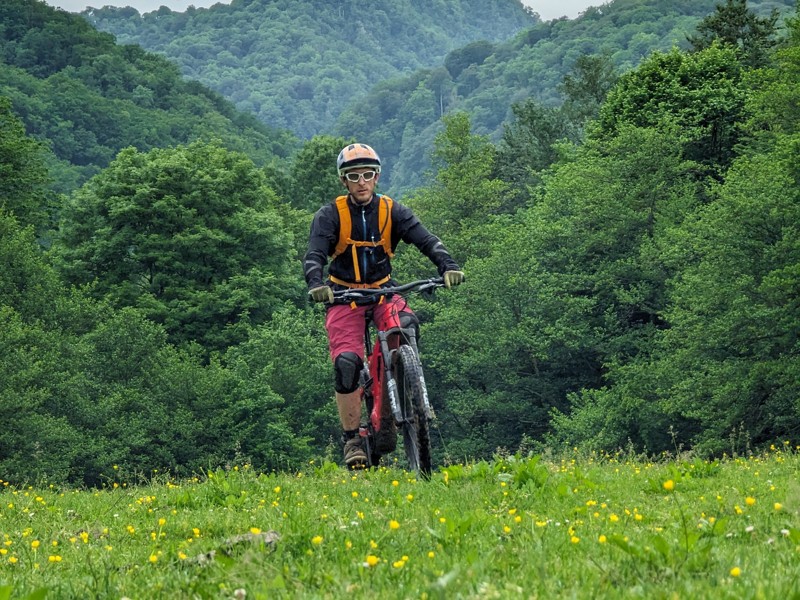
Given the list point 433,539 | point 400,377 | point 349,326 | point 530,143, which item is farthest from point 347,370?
point 530,143

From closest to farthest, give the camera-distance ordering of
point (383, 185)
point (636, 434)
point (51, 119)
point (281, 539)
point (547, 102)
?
1. point (281, 539)
2. point (636, 434)
3. point (51, 119)
4. point (547, 102)
5. point (383, 185)

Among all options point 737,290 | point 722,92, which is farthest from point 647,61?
point 737,290

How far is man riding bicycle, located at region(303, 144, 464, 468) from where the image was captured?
26.1 feet

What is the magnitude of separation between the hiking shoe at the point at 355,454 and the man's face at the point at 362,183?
215 centimetres

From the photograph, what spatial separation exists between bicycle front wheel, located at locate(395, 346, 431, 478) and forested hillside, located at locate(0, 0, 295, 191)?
235ft

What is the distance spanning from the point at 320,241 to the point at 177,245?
34.8 m

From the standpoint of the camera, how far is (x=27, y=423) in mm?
35469

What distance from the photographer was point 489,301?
159 ft

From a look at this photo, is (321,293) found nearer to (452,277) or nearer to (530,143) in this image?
(452,277)

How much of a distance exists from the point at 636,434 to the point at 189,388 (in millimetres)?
18667

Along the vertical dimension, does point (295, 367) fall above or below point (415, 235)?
below

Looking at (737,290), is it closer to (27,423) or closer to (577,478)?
(27,423)

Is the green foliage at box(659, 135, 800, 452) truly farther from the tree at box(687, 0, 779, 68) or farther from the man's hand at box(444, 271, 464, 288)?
the man's hand at box(444, 271, 464, 288)

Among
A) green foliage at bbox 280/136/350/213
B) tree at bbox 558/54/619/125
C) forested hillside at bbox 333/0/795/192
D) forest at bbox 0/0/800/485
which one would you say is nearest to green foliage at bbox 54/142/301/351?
forest at bbox 0/0/800/485
